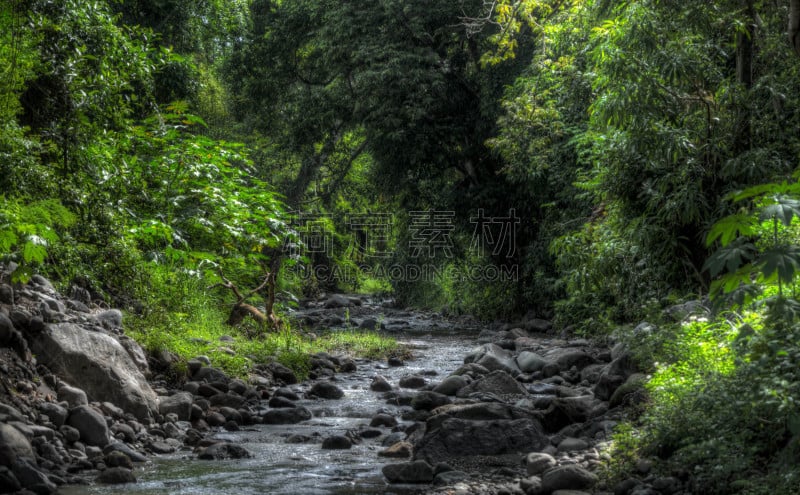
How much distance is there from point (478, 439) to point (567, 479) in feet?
4.05

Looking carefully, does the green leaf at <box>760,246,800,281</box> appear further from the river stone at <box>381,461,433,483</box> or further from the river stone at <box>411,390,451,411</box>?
→ the river stone at <box>411,390,451,411</box>

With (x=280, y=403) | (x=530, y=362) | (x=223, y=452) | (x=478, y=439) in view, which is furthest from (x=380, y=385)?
(x=223, y=452)

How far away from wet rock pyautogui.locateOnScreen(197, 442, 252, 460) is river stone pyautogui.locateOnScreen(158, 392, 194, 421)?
2.74 ft

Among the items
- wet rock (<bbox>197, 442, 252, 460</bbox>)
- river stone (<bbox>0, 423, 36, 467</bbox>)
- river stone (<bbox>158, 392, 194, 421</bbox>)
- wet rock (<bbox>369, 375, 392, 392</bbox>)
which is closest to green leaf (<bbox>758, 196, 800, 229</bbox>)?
wet rock (<bbox>197, 442, 252, 460</bbox>)

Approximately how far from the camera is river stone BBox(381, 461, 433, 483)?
5.07m

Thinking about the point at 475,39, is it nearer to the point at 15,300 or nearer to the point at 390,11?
the point at 390,11

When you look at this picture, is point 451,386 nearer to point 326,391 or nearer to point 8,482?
point 326,391

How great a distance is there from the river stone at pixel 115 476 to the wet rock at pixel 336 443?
1.71m

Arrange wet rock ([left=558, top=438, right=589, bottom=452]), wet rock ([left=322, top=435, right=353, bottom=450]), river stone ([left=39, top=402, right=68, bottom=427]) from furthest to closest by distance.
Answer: wet rock ([left=322, top=435, right=353, bottom=450]) < wet rock ([left=558, top=438, right=589, bottom=452]) < river stone ([left=39, top=402, right=68, bottom=427])

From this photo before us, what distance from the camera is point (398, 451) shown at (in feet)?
19.1

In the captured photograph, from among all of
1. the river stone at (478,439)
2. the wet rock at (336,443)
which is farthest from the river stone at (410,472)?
the wet rock at (336,443)

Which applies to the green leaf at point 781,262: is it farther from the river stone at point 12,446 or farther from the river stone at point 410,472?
the river stone at point 12,446

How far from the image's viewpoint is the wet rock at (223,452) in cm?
555

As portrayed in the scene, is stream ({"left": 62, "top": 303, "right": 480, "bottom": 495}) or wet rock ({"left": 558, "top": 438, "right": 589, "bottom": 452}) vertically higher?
wet rock ({"left": 558, "top": 438, "right": 589, "bottom": 452})
